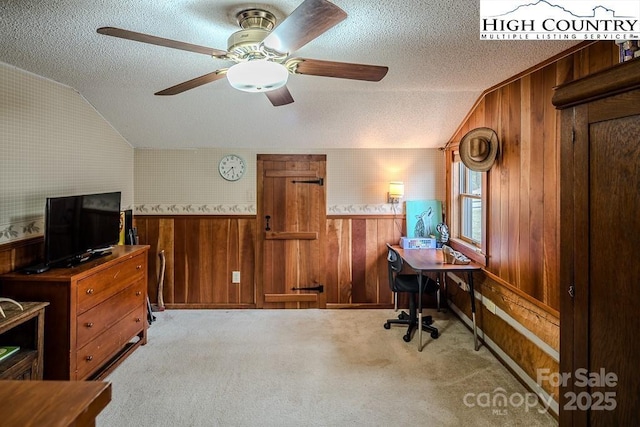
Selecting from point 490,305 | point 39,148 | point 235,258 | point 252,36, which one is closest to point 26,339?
point 39,148

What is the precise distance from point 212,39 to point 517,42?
1.74 meters

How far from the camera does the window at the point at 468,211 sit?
3295 millimetres

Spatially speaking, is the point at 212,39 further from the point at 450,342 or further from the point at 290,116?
the point at 450,342

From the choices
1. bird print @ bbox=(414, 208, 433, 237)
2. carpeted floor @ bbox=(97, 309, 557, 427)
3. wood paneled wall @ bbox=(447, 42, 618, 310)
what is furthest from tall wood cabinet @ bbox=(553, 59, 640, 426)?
bird print @ bbox=(414, 208, 433, 237)

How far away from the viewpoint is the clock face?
4.25m

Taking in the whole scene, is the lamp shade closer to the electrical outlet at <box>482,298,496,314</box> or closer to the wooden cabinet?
the electrical outlet at <box>482,298,496,314</box>

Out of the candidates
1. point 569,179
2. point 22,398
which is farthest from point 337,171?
point 22,398

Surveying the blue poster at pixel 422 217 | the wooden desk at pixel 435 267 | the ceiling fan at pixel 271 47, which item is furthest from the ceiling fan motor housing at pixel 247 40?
the blue poster at pixel 422 217

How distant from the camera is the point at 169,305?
4.29 meters

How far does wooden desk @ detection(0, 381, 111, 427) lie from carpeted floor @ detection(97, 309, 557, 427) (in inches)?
60.5

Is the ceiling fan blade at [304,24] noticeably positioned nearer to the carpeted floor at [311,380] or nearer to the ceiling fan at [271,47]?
the ceiling fan at [271,47]

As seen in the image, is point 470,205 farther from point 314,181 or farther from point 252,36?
point 252,36

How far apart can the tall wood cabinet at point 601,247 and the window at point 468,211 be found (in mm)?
2089

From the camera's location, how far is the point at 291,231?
4.28 meters
